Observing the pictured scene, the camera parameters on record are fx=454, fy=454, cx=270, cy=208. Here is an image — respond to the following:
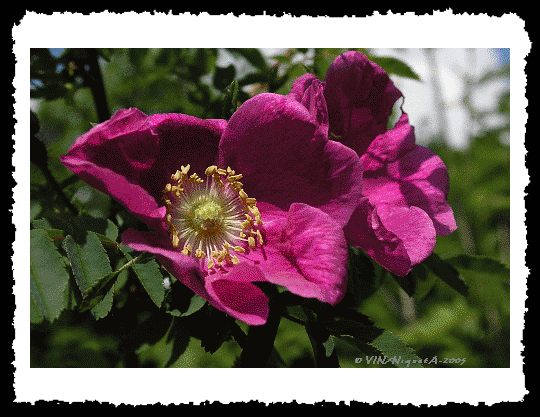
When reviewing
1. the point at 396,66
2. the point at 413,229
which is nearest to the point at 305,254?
the point at 413,229

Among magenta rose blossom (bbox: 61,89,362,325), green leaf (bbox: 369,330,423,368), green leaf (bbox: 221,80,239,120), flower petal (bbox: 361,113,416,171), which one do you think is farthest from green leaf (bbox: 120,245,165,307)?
flower petal (bbox: 361,113,416,171)

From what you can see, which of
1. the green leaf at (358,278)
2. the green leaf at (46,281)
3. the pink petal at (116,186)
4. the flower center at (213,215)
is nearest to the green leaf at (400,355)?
the green leaf at (358,278)

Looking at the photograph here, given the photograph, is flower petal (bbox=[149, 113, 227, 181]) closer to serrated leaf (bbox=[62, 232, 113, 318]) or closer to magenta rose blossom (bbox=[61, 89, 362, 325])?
magenta rose blossom (bbox=[61, 89, 362, 325])

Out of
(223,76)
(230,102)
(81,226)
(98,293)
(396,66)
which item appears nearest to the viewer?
(98,293)

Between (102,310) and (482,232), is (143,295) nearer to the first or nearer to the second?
(102,310)

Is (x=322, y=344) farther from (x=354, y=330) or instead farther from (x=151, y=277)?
(x=151, y=277)

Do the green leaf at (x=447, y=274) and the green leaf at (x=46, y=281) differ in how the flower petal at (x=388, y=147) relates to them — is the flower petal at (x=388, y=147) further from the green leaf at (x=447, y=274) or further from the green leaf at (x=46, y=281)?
the green leaf at (x=46, y=281)
